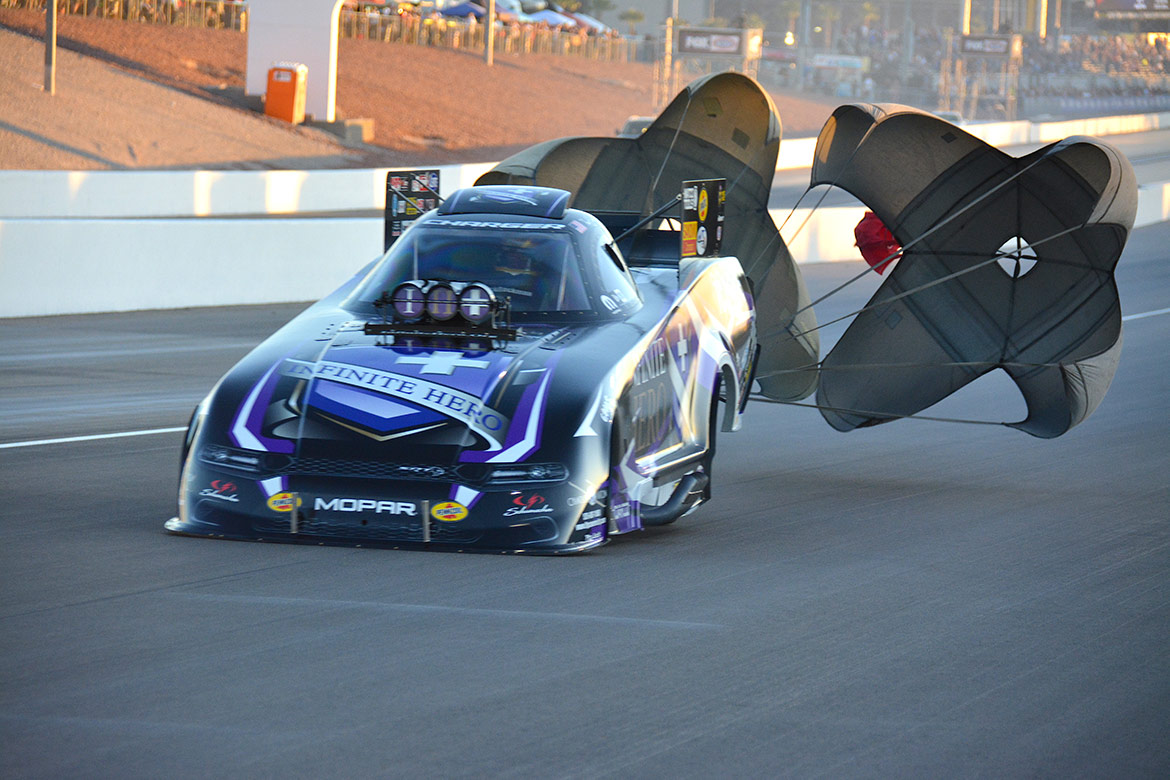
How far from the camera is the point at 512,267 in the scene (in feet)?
26.6

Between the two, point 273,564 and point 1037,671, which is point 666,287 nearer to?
point 273,564

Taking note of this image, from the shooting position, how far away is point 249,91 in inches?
1746

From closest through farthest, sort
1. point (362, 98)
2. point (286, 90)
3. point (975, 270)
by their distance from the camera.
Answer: point (975, 270), point (286, 90), point (362, 98)

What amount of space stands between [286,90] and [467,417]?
1480 inches

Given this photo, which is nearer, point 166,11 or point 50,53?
point 50,53

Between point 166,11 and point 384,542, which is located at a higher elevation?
point 166,11

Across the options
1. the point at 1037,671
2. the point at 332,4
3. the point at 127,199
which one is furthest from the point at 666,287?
the point at 332,4

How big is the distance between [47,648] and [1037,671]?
3.33m

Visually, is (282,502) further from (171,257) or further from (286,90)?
(286,90)

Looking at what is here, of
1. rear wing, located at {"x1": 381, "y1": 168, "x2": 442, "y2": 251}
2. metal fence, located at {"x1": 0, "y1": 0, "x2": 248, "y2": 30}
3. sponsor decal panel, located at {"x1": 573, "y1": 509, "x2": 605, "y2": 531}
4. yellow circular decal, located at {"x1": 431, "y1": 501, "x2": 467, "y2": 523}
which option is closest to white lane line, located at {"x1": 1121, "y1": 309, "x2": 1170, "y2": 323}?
rear wing, located at {"x1": 381, "y1": 168, "x2": 442, "y2": 251}

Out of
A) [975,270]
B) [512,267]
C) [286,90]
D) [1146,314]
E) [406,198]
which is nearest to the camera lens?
[512,267]

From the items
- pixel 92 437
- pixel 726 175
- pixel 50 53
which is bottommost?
pixel 92 437

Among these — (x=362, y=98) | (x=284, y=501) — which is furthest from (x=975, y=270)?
(x=362, y=98)

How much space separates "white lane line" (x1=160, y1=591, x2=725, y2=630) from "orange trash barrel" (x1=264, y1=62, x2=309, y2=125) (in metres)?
38.2
